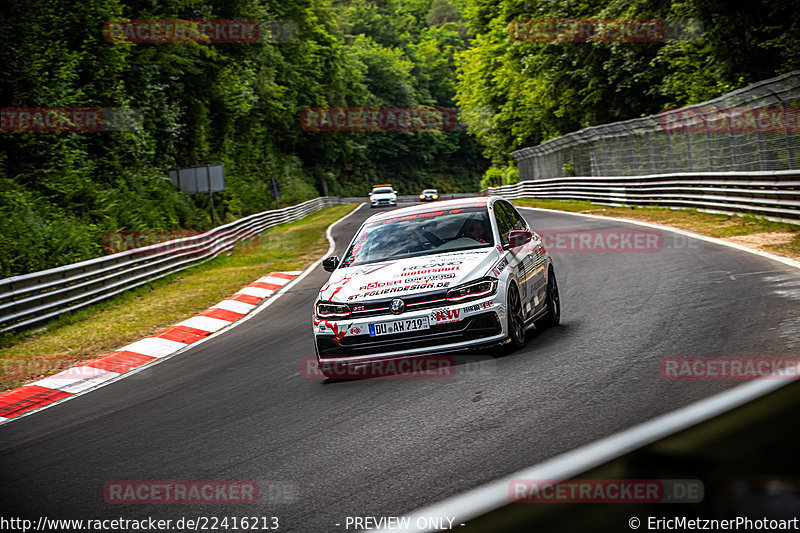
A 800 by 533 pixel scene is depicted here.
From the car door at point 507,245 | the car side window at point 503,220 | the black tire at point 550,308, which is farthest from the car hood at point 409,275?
the black tire at point 550,308

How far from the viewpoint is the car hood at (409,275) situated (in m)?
7.49

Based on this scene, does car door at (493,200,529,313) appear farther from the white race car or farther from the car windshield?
the car windshield

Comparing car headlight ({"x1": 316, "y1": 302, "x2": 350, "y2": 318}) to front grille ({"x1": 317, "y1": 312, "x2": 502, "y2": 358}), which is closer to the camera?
front grille ({"x1": 317, "y1": 312, "x2": 502, "y2": 358})

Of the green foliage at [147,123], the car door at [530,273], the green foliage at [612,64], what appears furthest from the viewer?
the green foliage at [612,64]

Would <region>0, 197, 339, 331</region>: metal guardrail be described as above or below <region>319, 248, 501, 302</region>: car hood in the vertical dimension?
below

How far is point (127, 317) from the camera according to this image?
1496 cm

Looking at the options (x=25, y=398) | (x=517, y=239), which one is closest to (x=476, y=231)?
(x=517, y=239)

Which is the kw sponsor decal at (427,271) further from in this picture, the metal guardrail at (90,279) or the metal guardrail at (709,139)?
the metal guardrail at (709,139)

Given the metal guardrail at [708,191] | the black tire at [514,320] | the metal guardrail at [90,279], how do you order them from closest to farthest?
the black tire at [514,320], the metal guardrail at [90,279], the metal guardrail at [708,191]

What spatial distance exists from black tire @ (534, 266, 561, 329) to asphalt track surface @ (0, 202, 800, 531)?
0.60ft

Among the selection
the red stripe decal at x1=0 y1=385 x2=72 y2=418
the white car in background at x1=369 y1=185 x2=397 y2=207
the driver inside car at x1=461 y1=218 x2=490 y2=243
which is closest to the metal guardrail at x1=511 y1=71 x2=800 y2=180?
the driver inside car at x1=461 y1=218 x2=490 y2=243

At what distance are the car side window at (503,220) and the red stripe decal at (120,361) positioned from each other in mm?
5228

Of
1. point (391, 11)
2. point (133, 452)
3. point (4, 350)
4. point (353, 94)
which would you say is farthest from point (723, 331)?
point (391, 11)

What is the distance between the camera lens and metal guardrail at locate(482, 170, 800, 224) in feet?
51.9
